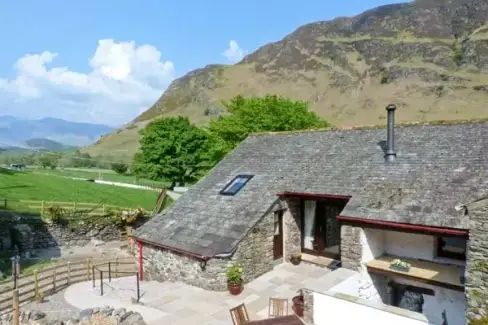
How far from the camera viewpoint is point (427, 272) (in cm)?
1210

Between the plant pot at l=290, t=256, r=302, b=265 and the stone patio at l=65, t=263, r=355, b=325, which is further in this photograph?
the plant pot at l=290, t=256, r=302, b=265

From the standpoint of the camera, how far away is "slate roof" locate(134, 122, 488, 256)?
12656mm

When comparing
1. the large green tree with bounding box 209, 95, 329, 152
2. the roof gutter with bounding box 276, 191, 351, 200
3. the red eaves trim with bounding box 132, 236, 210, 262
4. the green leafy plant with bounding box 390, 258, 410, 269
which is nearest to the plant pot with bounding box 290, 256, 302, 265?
the roof gutter with bounding box 276, 191, 351, 200

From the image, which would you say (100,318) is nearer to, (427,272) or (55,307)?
(55,307)

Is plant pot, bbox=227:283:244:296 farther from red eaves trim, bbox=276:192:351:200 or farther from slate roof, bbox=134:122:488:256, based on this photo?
red eaves trim, bbox=276:192:351:200

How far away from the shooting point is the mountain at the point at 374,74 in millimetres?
106938

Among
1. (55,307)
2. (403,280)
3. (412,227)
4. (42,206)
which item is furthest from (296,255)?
(42,206)

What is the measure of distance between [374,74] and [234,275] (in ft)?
447

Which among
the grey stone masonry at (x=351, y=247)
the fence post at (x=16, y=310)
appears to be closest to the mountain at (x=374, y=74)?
the grey stone masonry at (x=351, y=247)

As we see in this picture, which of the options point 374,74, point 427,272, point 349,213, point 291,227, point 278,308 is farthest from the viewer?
point 374,74

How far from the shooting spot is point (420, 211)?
484 inches

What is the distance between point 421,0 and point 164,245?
213610 millimetres

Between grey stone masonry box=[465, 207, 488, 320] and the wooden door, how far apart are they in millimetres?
7849

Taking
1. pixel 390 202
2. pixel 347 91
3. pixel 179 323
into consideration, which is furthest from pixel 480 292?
pixel 347 91
